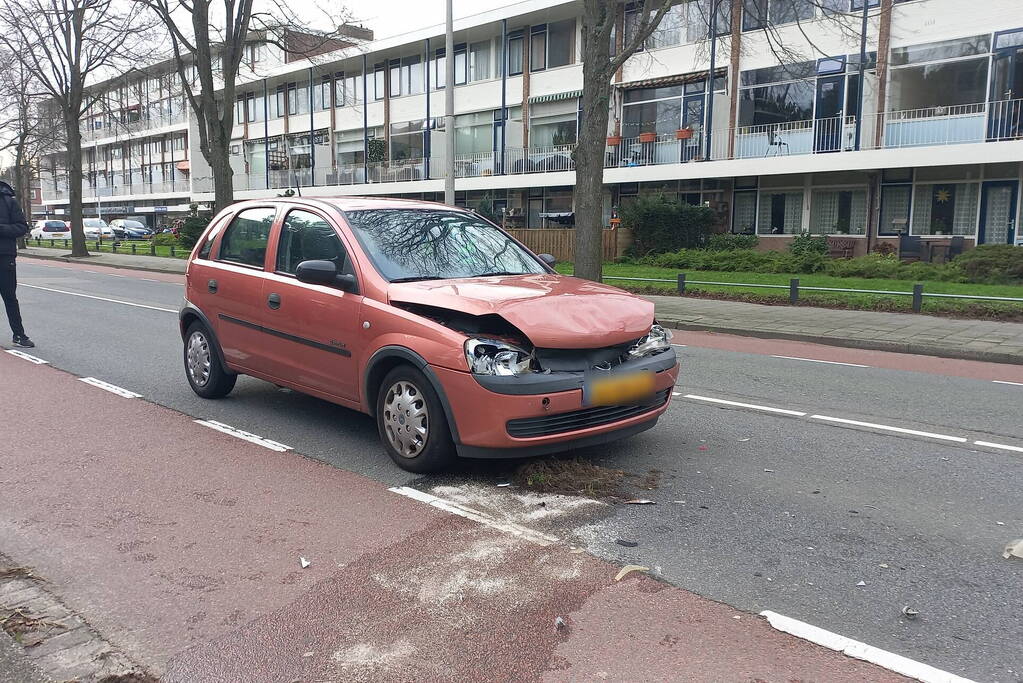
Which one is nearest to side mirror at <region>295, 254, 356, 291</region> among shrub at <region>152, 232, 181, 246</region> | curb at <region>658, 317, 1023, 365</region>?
curb at <region>658, 317, 1023, 365</region>

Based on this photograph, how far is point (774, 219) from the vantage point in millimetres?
28281

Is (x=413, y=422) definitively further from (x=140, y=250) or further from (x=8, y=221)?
(x=140, y=250)

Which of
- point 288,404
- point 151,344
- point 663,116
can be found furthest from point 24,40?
point 288,404

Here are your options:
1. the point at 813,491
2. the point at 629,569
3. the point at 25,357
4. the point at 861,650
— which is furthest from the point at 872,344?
the point at 25,357

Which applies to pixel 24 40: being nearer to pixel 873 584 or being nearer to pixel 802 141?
pixel 802 141

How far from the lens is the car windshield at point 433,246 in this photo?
5.66 metres

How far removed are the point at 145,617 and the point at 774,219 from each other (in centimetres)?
2763

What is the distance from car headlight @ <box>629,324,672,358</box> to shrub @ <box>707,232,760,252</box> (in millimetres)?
21891

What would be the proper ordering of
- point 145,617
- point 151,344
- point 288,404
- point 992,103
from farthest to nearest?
1. point 992,103
2. point 151,344
3. point 288,404
4. point 145,617

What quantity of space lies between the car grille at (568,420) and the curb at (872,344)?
26.1ft

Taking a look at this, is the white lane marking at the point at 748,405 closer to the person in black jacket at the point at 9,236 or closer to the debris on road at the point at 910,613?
the debris on road at the point at 910,613

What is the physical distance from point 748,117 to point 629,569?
27.3 meters

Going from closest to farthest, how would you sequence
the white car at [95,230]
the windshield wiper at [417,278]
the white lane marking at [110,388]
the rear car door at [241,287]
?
1. the windshield wiper at [417,278]
2. the rear car door at [241,287]
3. the white lane marking at [110,388]
4. the white car at [95,230]

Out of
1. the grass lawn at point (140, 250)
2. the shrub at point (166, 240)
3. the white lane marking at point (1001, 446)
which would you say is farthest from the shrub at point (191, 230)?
the white lane marking at point (1001, 446)
